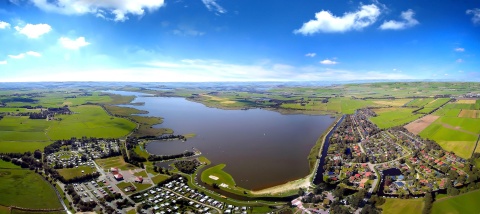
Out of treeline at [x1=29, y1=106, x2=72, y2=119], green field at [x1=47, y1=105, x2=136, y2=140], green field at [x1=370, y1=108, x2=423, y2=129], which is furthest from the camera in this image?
treeline at [x1=29, y1=106, x2=72, y2=119]

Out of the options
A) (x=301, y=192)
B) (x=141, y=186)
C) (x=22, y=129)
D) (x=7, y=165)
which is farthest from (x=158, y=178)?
(x=22, y=129)

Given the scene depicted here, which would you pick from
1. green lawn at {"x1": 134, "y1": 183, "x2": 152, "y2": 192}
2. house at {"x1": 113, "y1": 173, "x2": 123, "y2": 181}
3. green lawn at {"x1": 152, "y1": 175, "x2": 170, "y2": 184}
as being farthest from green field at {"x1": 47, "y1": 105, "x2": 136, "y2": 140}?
green lawn at {"x1": 134, "y1": 183, "x2": 152, "y2": 192}

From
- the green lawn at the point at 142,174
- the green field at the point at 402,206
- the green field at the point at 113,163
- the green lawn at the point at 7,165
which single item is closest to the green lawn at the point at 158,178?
the green lawn at the point at 142,174

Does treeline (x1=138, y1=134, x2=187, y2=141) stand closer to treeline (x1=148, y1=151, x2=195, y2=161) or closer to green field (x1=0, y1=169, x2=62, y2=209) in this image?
treeline (x1=148, y1=151, x2=195, y2=161)

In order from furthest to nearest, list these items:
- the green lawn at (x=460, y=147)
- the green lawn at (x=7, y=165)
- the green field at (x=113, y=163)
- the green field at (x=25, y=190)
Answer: the green lawn at (x=460, y=147)
the green field at (x=113, y=163)
the green lawn at (x=7, y=165)
the green field at (x=25, y=190)

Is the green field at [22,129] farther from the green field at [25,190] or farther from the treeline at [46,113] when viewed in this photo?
the green field at [25,190]

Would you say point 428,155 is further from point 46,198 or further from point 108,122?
point 108,122
